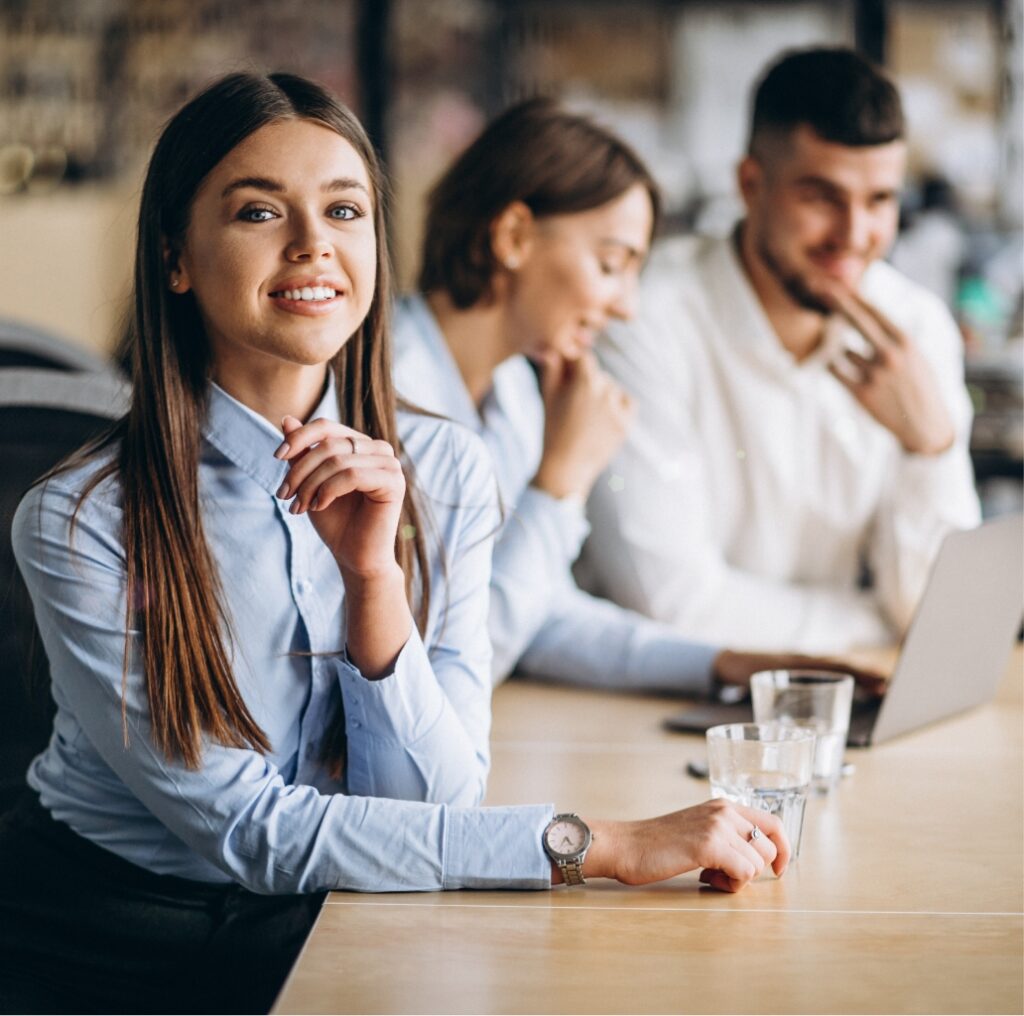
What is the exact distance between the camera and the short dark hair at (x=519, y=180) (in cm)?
197

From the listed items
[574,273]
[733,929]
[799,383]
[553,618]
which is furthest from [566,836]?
[799,383]

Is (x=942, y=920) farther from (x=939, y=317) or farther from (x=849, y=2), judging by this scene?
(x=849, y=2)

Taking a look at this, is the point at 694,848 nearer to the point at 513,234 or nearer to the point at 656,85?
the point at 513,234

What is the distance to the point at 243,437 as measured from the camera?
118 cm

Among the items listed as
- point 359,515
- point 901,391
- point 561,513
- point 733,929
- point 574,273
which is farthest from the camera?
point 901,391

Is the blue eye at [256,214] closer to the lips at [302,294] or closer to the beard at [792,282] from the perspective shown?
the lips at [302,294]

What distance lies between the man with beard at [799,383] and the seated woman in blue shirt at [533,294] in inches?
6.4

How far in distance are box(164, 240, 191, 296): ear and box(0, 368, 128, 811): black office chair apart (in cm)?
18

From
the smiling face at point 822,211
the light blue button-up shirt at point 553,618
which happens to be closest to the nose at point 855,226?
the smiling face at point 822,211

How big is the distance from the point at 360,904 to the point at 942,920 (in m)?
0.38

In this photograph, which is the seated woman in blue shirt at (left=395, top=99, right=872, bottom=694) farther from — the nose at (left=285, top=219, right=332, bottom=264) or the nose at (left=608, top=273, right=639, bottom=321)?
the nose at (left=285, top=219, right=332, bottom=264)

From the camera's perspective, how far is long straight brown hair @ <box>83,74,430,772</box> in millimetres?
1091

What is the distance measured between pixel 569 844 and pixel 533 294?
1.09 metres

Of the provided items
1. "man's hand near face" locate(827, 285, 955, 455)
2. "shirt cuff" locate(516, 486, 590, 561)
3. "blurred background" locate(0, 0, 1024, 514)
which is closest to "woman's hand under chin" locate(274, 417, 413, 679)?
"shirt cuff" locate(516, 486, 590, 561)
